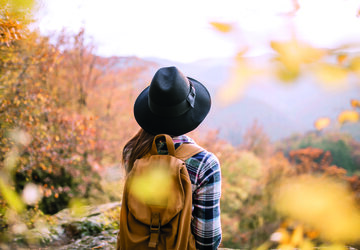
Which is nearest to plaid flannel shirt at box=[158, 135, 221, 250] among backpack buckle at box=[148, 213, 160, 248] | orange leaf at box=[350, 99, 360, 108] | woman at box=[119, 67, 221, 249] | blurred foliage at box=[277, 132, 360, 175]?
woman at box=[119, 67, 221, 249]

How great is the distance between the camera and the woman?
1399 millimetres

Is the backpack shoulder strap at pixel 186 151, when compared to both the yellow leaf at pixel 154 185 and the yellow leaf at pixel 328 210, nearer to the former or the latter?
the yellow leaf at pixel 154 185

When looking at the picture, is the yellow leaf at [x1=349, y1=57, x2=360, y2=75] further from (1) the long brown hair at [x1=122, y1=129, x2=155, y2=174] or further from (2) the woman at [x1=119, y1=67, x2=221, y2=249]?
(1) the long brown hair at [x1=122, y1=129, x2=155, y2=174]

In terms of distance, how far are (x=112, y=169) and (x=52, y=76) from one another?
407 cm

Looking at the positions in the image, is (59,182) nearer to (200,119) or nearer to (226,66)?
(200,119)

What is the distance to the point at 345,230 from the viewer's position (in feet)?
3.86

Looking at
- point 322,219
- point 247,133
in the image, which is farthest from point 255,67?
point 247,133

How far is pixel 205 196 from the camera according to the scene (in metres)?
1.40

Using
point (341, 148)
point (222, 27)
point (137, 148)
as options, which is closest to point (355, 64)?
point (222, 27)

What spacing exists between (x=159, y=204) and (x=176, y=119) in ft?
1.51

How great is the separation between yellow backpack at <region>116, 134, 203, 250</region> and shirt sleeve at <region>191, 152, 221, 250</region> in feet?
0.22

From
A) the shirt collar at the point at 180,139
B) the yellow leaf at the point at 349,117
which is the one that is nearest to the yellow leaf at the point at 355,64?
the yellow leaf at the point at 349,117

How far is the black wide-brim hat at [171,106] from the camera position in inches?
56.0

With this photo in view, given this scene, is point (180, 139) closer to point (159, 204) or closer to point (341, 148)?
point (159, 204)
